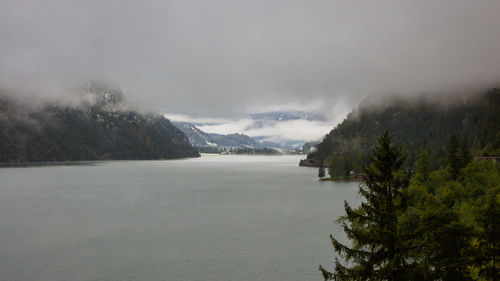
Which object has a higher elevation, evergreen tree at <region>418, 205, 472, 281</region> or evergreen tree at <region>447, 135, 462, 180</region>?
evergreen tree at <region>447, 135, 462, 180</region>

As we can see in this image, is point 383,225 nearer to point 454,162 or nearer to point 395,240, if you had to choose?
point 395,240

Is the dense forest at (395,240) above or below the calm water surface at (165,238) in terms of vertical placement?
above

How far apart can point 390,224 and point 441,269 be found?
7.87 meters

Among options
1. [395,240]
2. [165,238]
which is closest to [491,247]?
[395,240]

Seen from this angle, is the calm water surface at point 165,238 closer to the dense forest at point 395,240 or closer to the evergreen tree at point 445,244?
the evergreen tree at point 445,244

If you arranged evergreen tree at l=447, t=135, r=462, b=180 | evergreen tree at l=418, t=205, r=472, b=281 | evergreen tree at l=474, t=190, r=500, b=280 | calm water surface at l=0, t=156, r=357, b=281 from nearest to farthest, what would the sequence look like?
evergreen tree at l=474, t=190, r=500, b=280 → evergreen tree at l=418, t=205, r=472, b=281 → calm water surface at l=0, t=156, r=357, b=281 → evergreen tree at l=447, t=135, r=462, b=180

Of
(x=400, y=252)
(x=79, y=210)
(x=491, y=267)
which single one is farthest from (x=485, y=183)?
(x=79, y=210)

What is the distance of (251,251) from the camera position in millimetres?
52688

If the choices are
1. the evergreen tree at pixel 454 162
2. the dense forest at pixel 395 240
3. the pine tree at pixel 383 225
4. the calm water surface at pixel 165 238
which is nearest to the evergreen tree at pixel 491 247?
the dense forest at pixel 395 240

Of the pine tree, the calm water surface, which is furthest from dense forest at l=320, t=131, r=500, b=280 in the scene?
the calm water surface

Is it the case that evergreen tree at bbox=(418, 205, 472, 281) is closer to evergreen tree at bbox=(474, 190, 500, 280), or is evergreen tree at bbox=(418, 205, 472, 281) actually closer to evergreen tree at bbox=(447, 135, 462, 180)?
evergreen tree at bbox=(474, 190, 500, 280)

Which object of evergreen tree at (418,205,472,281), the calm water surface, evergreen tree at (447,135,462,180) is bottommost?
the calm water surface

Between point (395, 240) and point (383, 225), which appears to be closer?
point (395, 240)

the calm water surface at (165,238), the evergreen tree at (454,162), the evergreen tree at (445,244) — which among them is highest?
the evergreen tree at (454,162)
